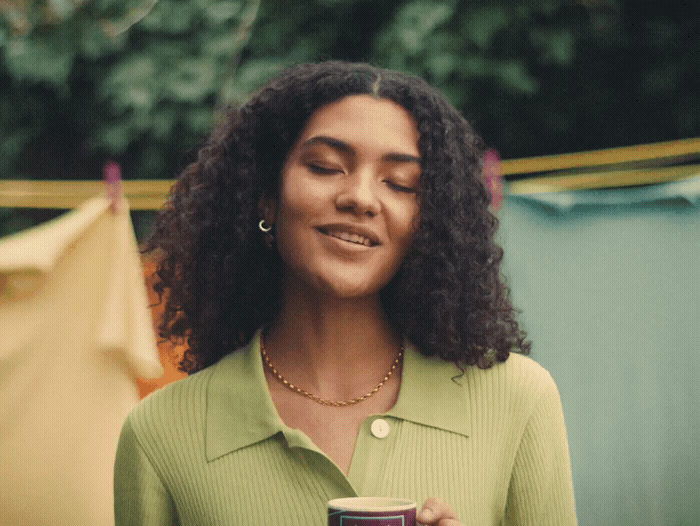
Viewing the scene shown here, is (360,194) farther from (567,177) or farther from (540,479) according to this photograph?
(567,177)

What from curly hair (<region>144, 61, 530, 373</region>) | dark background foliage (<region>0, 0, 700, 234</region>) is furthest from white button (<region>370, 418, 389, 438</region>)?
dark background foliage (<region>0, 0, 700, 234</region>)

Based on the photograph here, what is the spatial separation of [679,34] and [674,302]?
1884 mm

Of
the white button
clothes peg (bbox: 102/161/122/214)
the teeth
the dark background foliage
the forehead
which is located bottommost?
the white button

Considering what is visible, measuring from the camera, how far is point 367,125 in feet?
5.28

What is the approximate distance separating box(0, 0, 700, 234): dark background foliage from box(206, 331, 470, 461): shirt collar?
2629 millimetres

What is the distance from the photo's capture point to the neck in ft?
5.50

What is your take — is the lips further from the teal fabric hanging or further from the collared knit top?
the teal fabric hanging

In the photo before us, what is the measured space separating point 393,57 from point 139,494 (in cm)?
292

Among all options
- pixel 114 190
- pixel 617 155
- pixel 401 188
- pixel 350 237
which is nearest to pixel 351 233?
pixel 350 237

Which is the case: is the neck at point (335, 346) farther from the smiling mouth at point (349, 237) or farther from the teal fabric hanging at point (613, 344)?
the teal fabric hanging at point (613, 344)

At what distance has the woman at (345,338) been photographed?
1.58 m

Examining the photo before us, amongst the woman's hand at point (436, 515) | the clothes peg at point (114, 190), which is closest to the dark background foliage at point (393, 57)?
the clothes peg at point (114, 190)

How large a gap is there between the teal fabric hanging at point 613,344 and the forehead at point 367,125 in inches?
53.1

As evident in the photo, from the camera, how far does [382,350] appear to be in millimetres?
1718
